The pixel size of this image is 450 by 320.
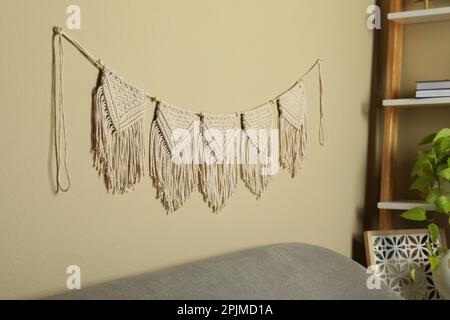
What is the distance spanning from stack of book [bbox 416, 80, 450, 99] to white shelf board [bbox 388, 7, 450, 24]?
26 cm

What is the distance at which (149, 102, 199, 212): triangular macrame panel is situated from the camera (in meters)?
1.57

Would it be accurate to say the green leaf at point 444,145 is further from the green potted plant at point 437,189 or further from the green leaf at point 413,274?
the green leaf at point 413,274

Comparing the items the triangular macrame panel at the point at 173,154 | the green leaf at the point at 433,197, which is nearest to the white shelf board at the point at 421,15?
the green leaf at the point at 433,197

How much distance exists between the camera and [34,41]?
4.11 ft

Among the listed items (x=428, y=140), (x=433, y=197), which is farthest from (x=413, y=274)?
(x=428, y=140)

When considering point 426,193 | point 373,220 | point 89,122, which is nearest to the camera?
point 89,122

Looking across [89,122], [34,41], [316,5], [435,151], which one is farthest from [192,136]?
[435,151]

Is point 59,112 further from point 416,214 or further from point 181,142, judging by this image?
point 416,214

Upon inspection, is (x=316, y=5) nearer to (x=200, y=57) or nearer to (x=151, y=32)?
(x=200, y=57)

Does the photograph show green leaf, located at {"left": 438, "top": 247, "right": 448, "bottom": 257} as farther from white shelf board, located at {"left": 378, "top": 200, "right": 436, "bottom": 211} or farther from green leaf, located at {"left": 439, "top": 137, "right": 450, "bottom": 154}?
green leaf, located at {"left": 439, "top": 137, "right": 450, "bottom": 154}

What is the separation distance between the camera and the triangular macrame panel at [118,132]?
55.3 inches

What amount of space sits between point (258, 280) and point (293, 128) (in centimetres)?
69

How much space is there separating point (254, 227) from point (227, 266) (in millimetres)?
442

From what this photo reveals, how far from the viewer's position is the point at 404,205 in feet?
8.14
